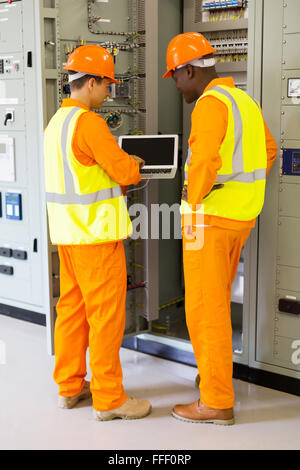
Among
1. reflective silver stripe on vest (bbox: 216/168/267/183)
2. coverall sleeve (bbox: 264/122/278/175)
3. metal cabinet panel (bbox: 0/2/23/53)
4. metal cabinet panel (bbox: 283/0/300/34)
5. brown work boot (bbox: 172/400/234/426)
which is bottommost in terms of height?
brown work boot (bbox: 172/400/234/426)

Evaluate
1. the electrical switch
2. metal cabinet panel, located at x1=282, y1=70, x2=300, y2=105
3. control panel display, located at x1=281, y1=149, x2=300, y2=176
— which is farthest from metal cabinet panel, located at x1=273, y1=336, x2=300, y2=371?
the electrical switch

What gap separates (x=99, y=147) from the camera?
9.18 feet

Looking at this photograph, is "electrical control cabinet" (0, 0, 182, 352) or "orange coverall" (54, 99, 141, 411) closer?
"orange coverall" (54, 99, 141, 411)

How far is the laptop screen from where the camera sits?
3402 millimetres

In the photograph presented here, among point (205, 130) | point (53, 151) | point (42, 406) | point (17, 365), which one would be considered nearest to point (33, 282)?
point (17, 365)

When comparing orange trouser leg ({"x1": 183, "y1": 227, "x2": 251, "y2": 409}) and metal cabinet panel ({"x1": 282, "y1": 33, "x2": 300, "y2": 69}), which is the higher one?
metal cabinet panel ({"x1": 282, "y1": 33, "x2": 300, "y2": 69})

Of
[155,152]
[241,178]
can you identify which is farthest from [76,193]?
[241,178]

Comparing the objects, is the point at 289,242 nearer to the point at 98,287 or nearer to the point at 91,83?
the point at 98,287

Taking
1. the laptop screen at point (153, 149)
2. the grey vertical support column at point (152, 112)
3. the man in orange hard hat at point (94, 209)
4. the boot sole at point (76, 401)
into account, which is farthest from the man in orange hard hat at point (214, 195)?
the grey vertical support column at point (152, 112)

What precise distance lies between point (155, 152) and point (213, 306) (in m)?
1.02

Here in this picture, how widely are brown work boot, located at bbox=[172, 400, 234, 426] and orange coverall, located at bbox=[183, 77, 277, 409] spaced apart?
0.03 metres

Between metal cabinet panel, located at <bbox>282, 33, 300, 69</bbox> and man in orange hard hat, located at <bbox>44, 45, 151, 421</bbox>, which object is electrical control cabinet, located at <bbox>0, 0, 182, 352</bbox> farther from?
metal cabinet panel, located at <bbox>282, 33, 300, 69</bbox>

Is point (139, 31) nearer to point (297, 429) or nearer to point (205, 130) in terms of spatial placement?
point (205, 130)

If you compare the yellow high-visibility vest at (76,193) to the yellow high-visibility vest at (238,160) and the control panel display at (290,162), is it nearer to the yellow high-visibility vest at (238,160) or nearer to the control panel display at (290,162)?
the yellow high-visibility vest at (238,160)
